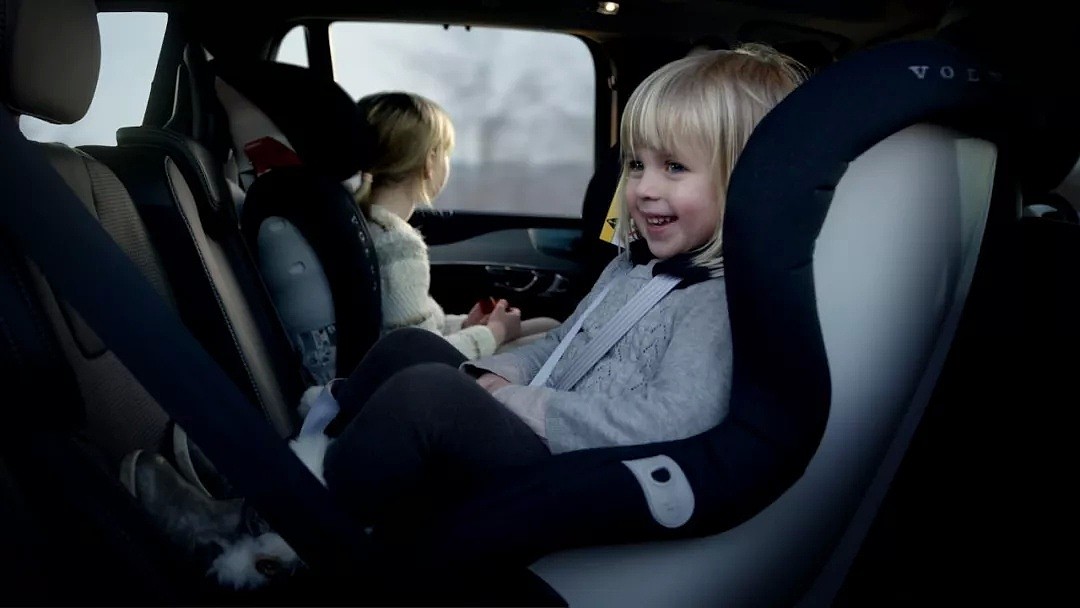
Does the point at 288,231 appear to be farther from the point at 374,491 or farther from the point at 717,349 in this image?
the point at 717,349

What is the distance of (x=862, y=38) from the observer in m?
2.03

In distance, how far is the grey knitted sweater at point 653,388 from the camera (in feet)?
2.95

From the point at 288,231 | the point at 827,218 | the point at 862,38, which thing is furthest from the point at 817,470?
the point at 862,38

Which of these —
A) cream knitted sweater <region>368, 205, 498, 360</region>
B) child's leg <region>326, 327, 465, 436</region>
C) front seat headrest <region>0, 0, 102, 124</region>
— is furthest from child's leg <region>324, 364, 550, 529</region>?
cream knitted sweater <region>368, 205, 498, 360</region>

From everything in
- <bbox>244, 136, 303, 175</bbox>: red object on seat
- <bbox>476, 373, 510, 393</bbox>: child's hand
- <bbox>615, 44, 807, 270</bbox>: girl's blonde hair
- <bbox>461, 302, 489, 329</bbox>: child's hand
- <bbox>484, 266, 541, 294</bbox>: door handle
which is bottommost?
<bbox>484, 266, 541, 294</bbox>: door handle

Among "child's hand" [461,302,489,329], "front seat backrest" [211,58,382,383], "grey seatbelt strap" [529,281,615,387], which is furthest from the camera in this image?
"child's hand" [461,302,489,329]

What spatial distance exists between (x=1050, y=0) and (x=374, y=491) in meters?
0.80

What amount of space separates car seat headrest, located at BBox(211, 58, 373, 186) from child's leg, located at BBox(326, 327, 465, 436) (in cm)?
72

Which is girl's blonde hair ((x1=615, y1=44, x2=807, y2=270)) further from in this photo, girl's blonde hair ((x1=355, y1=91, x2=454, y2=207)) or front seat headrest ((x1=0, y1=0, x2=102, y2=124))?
girl's blonde hair ((x1=355, y1=91, x2=454, y2=207))

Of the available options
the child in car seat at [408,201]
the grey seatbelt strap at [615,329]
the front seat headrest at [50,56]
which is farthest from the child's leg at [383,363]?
the child in car seat at [408,201]

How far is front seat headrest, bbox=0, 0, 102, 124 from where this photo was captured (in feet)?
3.25

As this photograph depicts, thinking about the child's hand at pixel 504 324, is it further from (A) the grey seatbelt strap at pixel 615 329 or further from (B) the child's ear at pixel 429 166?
(A) the grey seatbelt strap at pixel 615 329

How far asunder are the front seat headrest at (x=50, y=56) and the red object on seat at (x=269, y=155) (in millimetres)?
706

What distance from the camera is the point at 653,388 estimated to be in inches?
36.4
